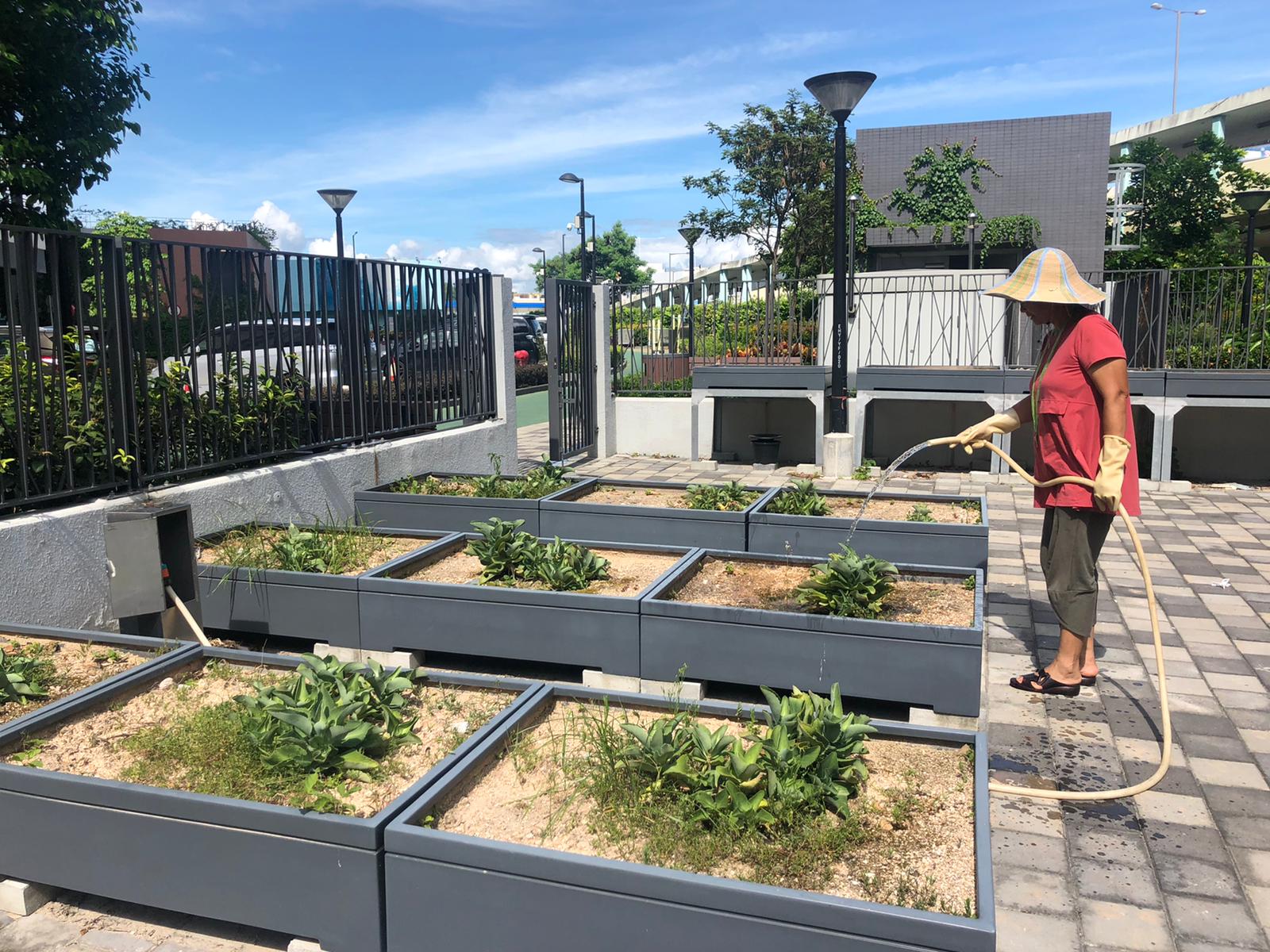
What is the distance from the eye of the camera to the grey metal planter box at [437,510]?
671 centimetres

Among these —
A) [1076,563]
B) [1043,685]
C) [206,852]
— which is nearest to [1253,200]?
[1076,563]

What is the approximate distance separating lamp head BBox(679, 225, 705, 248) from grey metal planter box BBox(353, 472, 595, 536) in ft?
58.1

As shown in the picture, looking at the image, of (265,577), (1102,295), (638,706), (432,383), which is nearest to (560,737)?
(638,706)

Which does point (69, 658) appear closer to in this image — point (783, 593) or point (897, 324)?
point (783, 593)

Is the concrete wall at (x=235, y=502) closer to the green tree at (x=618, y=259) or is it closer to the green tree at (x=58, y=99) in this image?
the green tree at (x=58, y=99)

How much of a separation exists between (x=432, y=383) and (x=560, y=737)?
6117 millimetres

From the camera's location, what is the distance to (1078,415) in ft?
14.4

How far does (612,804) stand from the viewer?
285cm

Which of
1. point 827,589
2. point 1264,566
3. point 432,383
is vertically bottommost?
point 1264,566

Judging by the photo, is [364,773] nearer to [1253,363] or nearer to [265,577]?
[265,577]

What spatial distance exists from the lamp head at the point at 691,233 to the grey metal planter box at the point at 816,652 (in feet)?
66.2

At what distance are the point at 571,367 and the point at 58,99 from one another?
7.04 m

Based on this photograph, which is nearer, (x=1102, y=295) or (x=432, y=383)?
(x=1102, y=295)

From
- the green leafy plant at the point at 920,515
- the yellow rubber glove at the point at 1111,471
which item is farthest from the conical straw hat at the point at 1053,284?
the green leafy plant at the point at 920,515
